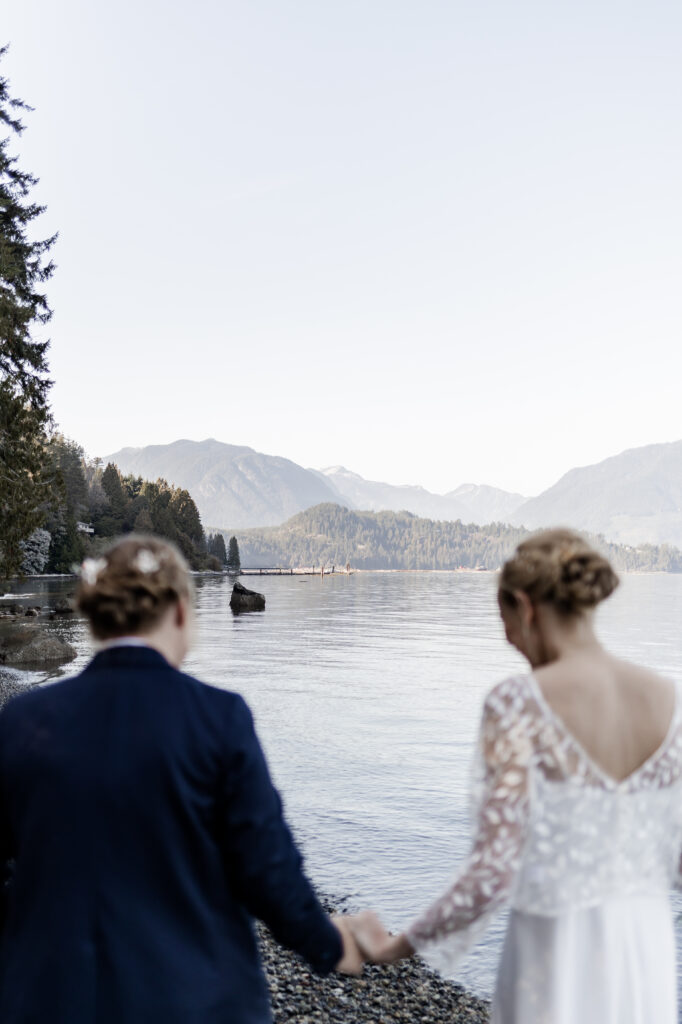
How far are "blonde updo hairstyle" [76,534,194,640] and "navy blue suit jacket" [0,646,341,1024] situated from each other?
0.08 metres

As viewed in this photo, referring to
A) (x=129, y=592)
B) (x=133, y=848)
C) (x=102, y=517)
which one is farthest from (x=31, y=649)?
(x=102, y=517)

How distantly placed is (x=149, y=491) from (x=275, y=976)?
432 feet

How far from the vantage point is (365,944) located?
2.70m

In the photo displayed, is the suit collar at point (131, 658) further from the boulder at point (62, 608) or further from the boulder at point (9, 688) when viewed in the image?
the boulder at point (62, 608)

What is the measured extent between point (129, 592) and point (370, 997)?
5.06m

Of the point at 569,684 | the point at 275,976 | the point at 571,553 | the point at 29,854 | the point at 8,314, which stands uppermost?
the point at 8,314

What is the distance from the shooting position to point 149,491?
13488cm

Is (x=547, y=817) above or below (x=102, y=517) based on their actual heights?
below

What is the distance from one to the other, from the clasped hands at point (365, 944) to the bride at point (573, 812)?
0.71ft

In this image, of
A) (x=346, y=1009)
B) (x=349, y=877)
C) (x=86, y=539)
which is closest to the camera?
(x=346, y=1009)

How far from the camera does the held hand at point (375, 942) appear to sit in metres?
2.64

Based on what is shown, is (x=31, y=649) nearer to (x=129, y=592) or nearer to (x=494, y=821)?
(x=129, y=592)

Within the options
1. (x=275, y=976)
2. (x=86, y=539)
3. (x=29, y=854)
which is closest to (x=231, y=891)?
(x=29, y=854)

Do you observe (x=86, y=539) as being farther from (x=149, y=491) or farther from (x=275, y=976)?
(x=275, y=976)
